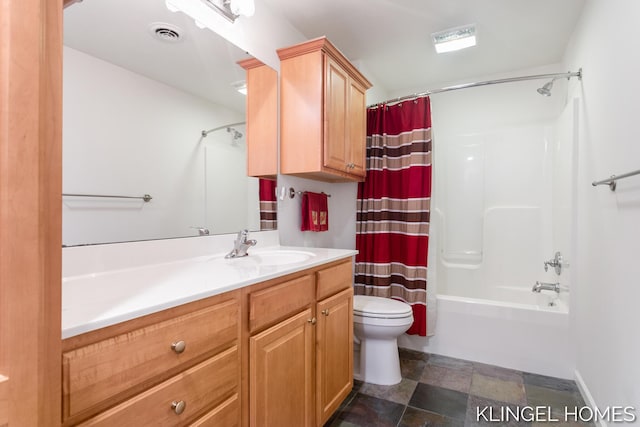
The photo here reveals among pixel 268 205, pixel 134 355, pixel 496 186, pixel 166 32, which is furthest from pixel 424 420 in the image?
pixel 166 32

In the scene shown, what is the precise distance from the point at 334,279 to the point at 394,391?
92 cm

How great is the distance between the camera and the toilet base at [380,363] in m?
2.05

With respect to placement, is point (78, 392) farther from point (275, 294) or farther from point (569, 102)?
point (569, 102)

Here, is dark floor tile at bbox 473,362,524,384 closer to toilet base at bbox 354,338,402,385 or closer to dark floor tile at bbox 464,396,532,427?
dark floor tile at bbox 464,396,532,427

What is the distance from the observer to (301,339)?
1.36m

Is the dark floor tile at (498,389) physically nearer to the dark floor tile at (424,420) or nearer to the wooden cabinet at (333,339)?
the dark floor tile at (424,420)

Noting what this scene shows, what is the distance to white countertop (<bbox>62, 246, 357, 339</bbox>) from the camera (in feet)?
2.29

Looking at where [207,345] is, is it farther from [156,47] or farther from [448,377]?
[448,377]

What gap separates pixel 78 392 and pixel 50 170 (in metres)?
0.44

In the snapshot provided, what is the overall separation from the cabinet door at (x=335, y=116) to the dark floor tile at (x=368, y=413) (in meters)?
1.41

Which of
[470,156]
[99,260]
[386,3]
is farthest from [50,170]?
[470,156]

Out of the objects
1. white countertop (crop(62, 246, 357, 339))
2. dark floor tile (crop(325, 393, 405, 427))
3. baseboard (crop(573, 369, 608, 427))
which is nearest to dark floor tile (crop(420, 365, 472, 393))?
dark floor tile (crop(325, 393, 405, 427))

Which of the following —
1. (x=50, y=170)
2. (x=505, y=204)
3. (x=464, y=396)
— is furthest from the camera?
Answer: (x=505, y=204)

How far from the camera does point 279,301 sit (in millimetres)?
1216
